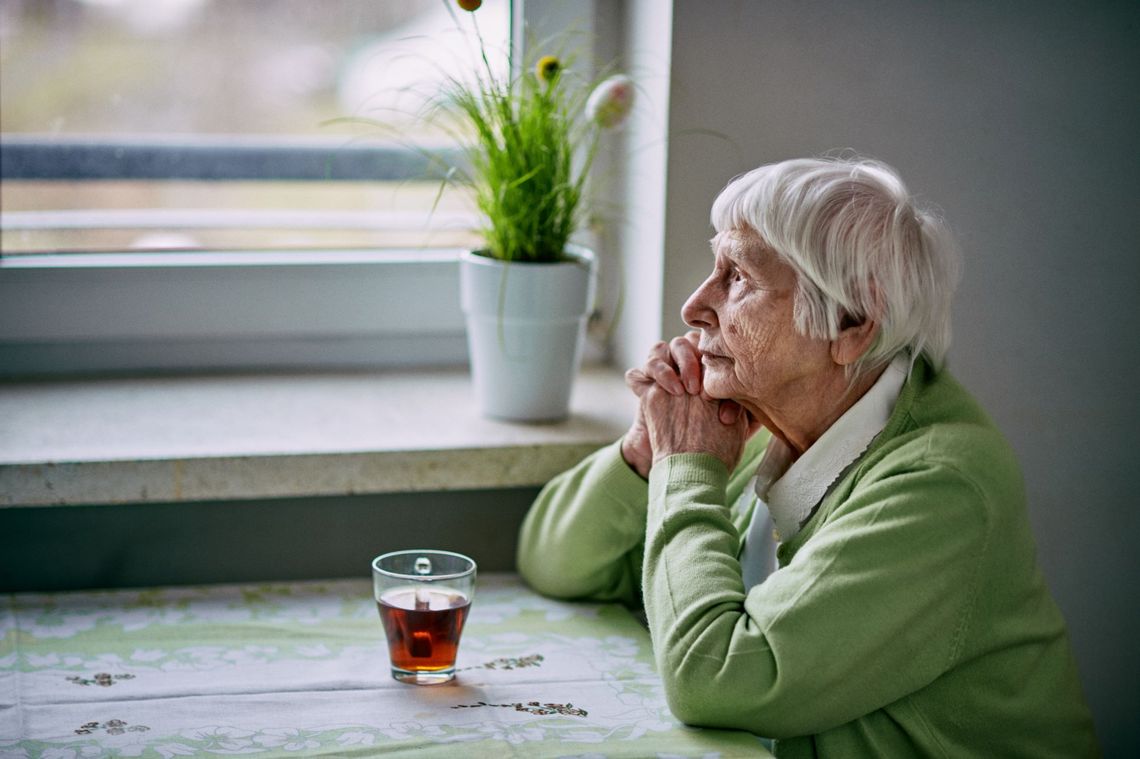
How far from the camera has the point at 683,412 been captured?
57.2 inches

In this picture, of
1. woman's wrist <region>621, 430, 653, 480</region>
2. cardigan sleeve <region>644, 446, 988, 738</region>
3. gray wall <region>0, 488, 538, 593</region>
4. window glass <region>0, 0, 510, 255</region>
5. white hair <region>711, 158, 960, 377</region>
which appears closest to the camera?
cardigan sleeve <region>644, 446, 988, 738</region>

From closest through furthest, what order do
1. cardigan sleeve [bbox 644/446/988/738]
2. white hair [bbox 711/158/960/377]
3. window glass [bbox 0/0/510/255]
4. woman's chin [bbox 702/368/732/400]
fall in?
cardigan sleeve [bbox 644/446/988/738], white hair [bbox 711/158/960/377], woman's chin [bbox 702/368/732/400], window glass [bbox 0/0/510/255]

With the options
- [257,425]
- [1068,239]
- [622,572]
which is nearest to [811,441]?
[622,572]

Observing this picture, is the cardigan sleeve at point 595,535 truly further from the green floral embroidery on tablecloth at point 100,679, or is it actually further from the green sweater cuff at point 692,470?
the green floral embroidery on tablecloth at point 100,679

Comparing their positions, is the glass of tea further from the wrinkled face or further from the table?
the wrinkled face

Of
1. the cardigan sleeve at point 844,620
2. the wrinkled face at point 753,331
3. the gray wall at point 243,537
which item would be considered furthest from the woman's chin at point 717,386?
the gray wall at point 243,537

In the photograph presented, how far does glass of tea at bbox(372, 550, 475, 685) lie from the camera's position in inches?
50.7

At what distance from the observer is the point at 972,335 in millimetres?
1813

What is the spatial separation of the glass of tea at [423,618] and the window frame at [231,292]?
819 millimetres

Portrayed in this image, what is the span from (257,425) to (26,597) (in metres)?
0.37

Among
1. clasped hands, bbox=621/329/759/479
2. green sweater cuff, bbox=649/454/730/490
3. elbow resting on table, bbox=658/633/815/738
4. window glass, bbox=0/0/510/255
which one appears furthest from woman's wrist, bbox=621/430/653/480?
window glass, bbox=0/0/510/255

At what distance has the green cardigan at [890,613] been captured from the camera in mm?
1159

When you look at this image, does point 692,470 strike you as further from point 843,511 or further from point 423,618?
point 423,618

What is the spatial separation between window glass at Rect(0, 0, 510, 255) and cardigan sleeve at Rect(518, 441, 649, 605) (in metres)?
0.67
